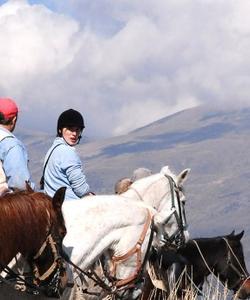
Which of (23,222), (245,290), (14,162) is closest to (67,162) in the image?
(14,162)

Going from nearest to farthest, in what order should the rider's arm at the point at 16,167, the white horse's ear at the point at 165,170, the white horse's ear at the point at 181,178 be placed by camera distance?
the rider's arm at the point at 16,167 → the white horse's ear at the point at 181,178 → the white horse's ear at the point at 165,170

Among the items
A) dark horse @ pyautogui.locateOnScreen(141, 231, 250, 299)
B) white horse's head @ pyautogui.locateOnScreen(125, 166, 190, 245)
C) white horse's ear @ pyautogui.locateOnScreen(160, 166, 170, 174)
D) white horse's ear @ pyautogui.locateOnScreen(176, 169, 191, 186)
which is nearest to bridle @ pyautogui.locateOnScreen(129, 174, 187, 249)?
white horse's head @ pyautogui.locateOnScreen(125, 166, 190, 245)

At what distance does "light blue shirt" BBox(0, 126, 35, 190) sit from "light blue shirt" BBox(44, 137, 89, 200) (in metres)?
1.30

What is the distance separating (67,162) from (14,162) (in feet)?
4.85

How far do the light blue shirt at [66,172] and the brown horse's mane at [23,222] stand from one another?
2.34 m

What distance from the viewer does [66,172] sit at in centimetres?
969

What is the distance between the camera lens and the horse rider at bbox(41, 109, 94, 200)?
966 centimetres

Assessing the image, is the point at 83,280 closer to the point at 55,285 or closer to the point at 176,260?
the point at 55,285

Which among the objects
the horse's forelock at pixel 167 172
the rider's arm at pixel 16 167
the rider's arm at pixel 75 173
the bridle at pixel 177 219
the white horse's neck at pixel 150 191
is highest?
the rider's arm at pixel 16 167

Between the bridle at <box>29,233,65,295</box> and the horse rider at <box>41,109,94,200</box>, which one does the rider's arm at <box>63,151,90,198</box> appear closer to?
the horse rider at <box>41,109,94,200</box>

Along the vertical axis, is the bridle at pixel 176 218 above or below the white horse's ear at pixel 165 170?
below

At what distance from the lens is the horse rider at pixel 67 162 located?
9656mm

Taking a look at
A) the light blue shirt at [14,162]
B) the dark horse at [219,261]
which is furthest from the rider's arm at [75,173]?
the dark horse at [219,261]

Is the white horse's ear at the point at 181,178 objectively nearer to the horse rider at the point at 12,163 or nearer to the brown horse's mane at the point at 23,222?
the horse rider at the point at 12,163
